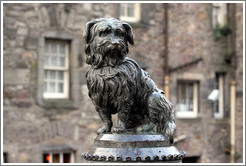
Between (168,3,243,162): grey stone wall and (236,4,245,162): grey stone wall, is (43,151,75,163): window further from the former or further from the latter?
(236,4,245,162): grey stone wall

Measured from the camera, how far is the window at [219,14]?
16922 mm

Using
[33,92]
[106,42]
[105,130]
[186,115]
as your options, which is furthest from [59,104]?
[106,42]

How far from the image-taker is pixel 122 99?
155 inches

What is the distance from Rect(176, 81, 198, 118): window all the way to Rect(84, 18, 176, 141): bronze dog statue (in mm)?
11896

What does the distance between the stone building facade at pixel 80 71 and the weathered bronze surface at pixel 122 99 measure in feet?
28.8

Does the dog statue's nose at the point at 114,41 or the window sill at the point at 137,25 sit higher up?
the window sill at the point at 137,25

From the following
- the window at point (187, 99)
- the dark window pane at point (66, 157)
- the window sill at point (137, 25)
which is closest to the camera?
the dark window pane at point (66, 157)

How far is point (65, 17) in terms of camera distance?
1350cm

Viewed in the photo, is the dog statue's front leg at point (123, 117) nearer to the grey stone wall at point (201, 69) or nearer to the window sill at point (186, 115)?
the grey stone wall at point (201, 69)

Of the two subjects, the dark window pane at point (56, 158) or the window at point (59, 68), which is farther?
the dark window pane at point (56, 158)

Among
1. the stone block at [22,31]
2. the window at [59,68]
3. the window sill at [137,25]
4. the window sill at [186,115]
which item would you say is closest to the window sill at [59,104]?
the window at [59,68]

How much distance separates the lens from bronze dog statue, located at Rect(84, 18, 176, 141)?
12.6ft

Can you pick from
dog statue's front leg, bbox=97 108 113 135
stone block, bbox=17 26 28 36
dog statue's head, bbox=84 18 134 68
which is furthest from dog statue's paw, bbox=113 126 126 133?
stone block, bbox=17 26 28 36

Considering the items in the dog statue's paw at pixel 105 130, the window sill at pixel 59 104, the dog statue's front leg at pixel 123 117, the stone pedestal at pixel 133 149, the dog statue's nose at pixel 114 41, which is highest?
the dog statue's nose at pixel 114 41
